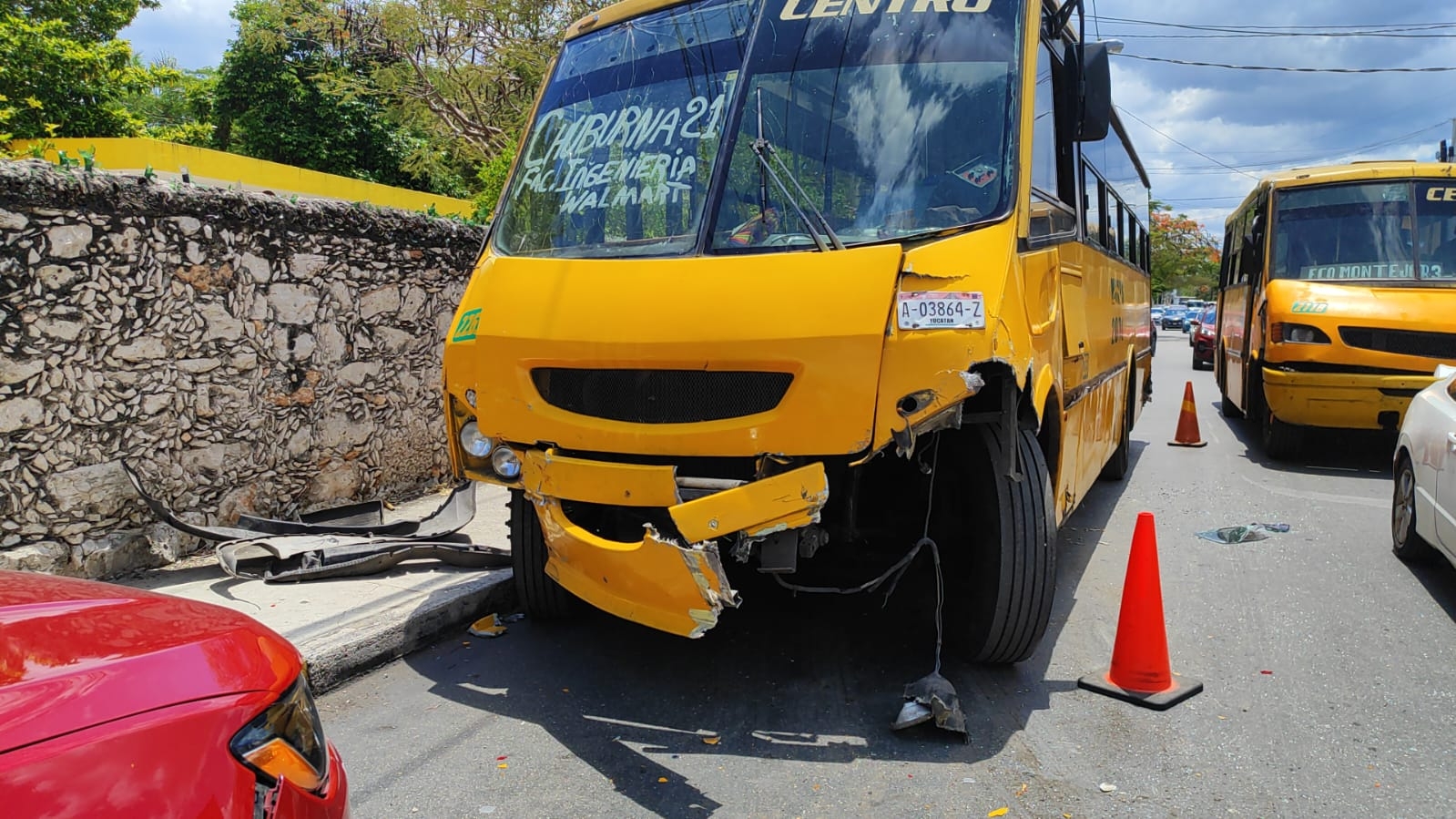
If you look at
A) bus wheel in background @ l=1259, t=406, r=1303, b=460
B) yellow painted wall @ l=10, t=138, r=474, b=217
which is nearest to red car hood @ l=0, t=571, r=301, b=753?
bus wheel in background @ l=1259, t=406, r=1303, b=460

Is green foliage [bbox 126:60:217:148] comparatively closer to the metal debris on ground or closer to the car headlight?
the metal debris on ground

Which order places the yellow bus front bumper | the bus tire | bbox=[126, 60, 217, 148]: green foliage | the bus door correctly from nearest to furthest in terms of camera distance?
the bus tire < the yellow bus front bumper < the bus door < bbox=[126, 60, 217, 148]: green foliage

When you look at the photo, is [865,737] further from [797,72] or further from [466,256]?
[466,256]

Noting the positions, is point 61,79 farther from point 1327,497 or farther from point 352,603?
point 1327,497

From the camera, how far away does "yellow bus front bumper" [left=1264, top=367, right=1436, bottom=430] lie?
883cm

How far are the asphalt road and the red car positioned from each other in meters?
1.28

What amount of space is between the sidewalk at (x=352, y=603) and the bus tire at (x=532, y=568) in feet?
1.56

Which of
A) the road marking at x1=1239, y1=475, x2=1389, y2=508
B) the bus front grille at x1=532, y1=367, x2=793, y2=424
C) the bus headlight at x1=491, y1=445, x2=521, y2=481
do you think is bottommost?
the road marking at x1=1239, y1=475, x2=1389, y2=508

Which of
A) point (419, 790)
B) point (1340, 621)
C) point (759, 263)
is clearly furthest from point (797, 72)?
point (1340, 621)

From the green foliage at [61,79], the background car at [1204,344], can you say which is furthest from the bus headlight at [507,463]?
the green foliage at [61,79]

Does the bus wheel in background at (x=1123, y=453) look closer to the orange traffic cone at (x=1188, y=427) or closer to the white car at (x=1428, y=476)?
the orange traffic cone at (x=1188, y=427)

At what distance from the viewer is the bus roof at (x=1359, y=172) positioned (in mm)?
9648

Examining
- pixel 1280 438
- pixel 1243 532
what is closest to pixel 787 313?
pixel 1243 532

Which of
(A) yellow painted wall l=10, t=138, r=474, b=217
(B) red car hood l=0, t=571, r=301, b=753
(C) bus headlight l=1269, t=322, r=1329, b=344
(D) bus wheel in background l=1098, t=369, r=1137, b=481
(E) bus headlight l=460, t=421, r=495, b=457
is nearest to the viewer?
(B) red car hood l=0, t=571, r=301, b=753
